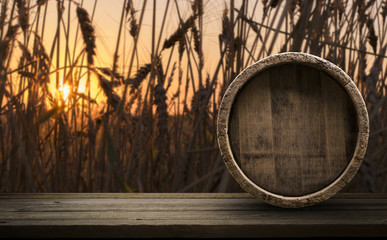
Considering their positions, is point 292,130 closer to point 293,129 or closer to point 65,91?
point 293,129

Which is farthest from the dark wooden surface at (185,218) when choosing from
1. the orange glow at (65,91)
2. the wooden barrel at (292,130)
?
the orange glow at (65,91)

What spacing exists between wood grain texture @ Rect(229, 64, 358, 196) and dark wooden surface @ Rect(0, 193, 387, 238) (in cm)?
9

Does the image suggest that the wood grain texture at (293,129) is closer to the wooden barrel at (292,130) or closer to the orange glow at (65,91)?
the wooden barrel at (292,130)

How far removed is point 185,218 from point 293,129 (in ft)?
1.21

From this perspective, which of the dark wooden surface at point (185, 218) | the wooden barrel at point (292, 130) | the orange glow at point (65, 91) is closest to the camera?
the dark wooden surface at point (185, 218)

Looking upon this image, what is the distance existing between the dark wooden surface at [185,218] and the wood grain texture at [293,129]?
0.09 metres

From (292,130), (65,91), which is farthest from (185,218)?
(65,91)

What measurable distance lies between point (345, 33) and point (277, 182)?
3.75 ft

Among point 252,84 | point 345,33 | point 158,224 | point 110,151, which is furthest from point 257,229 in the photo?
point 345,33

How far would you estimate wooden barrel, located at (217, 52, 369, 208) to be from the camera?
112 cm

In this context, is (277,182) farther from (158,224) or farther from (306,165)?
(158,224)

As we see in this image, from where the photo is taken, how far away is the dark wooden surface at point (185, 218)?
0.93 m

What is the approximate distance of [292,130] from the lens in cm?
114

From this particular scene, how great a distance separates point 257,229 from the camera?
0.94m
